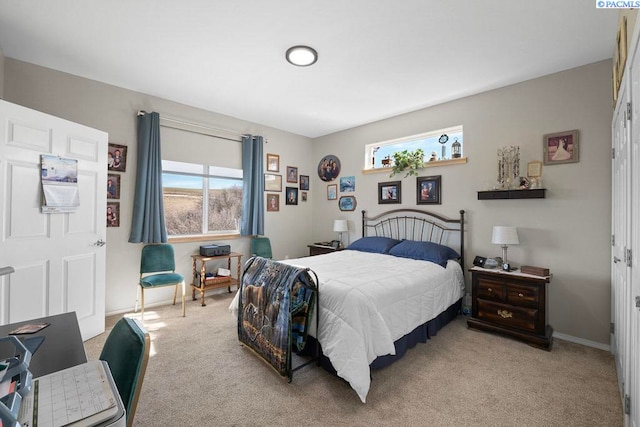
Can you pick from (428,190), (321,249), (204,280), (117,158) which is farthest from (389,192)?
(117,158)

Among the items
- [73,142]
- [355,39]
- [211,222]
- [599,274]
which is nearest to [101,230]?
[73,142]

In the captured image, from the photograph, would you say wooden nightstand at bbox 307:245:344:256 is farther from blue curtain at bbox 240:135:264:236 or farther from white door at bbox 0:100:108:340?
white door at bbox 0:100:108:340

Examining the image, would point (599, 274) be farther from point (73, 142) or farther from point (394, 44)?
point (73, 142)

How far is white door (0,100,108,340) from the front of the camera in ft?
7.53

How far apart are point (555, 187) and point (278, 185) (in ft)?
13.1

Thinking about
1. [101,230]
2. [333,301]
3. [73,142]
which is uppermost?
[73,142]

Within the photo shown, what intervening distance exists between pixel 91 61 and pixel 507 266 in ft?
16.2

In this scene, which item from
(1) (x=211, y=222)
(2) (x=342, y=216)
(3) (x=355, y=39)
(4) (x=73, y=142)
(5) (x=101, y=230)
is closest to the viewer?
(3) (x=355, y=39)

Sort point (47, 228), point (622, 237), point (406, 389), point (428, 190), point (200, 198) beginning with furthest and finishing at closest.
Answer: point (200, 198)
point (428, 190)
point (47, 228)
point (406, 389)
point (622, 237)

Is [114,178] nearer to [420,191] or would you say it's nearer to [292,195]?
[292,195]

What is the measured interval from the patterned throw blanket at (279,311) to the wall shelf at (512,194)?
2451mm

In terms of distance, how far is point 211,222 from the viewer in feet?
14.9

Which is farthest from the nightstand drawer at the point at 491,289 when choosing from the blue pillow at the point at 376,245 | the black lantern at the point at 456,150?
the black lantern at the point at 456,150

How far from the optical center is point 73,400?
719 millimetres
